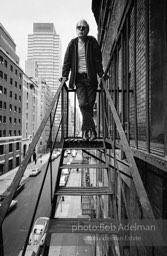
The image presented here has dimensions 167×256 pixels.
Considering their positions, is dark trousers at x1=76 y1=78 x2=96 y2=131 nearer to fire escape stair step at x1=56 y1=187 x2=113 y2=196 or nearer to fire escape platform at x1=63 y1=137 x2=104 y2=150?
fire escape platform at x1=63 y1=137 x2=104 y2=150

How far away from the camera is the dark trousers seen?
12.9 feet

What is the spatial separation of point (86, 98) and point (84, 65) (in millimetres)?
712

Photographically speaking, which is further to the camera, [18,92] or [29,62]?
[29,62]

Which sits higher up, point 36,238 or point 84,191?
point 84,191

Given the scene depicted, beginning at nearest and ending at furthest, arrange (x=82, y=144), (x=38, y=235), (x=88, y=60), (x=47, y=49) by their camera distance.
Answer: (x=82, y=144) → (x=88, y=60) → (x=38, y=235) → (x=47, y=49)

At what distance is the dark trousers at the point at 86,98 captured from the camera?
12.9 feet

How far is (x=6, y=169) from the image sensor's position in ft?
88.0

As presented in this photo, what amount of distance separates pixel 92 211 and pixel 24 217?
5.65 metres

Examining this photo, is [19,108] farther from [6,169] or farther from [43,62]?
[43,62]

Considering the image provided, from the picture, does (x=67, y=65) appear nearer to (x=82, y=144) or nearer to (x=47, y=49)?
(x=82, y=144)

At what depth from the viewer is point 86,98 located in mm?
3980

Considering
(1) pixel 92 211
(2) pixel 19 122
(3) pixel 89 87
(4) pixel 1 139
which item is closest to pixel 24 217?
(1) pixel 92 211

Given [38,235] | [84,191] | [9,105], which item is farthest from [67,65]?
[9,105]

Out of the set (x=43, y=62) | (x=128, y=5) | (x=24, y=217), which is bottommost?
(x=24, y=217)
